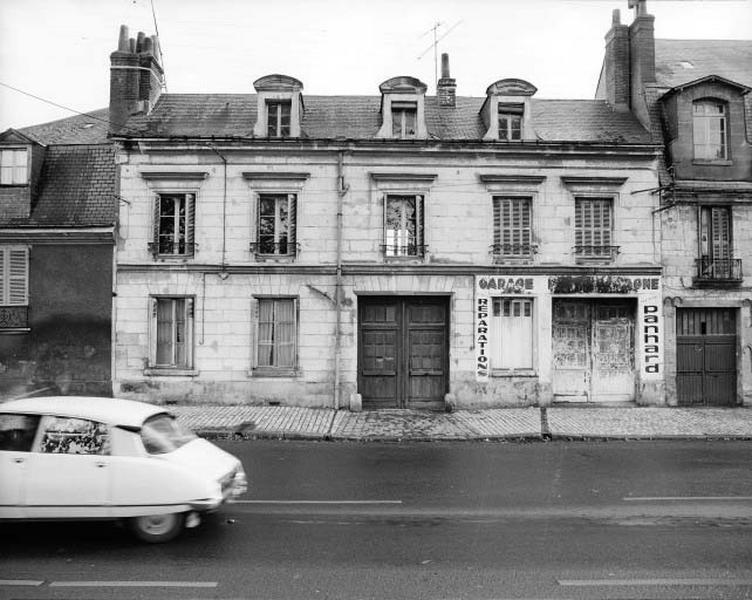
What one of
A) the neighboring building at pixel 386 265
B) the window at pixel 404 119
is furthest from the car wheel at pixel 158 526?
the window at pixel 404 119

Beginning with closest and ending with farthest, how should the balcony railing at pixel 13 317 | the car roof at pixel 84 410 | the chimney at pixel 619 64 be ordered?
the car roof at pixel 84 410, the balcony railing at pixel 13 317, the chimney at pixel 619 64

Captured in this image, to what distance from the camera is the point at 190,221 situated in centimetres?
1797

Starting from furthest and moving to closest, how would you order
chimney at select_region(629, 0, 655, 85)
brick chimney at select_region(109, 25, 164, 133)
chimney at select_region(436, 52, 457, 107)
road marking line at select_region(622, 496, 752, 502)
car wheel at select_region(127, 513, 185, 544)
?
1. chimney at select_region(436, 52, 457, 107)
2. chimney at select_region(629, 0, 655, 85)
3. brick chimney at select_region(109, 25, 164, 133)
4. road marking line at select_region(622, 496, 752, 502)
5. car wheel at select_region(127, 513, 185, 544)

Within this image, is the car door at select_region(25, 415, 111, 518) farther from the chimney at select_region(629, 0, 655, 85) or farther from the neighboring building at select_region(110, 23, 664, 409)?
the chimney at select_region(629, 0, 655, 85)

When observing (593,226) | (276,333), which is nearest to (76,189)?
(276,333)

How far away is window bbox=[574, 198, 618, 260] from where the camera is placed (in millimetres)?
18188

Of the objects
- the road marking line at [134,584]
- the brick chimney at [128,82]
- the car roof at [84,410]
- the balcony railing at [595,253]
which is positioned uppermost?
the brick chimney at [128,82]

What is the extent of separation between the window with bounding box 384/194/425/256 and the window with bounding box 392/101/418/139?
6.22 ft

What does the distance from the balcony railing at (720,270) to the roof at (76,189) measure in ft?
55.0

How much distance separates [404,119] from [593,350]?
28.4 feet

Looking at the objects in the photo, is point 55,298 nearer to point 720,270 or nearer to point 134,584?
point 134,584

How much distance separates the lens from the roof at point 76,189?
17.9 meters

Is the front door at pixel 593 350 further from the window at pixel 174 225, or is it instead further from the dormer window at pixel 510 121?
the window at pixel 174 225

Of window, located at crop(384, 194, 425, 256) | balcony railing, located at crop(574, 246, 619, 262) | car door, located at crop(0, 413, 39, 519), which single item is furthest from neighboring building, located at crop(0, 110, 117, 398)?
balcony railing, located at crop(574, 246, 619, 262)
